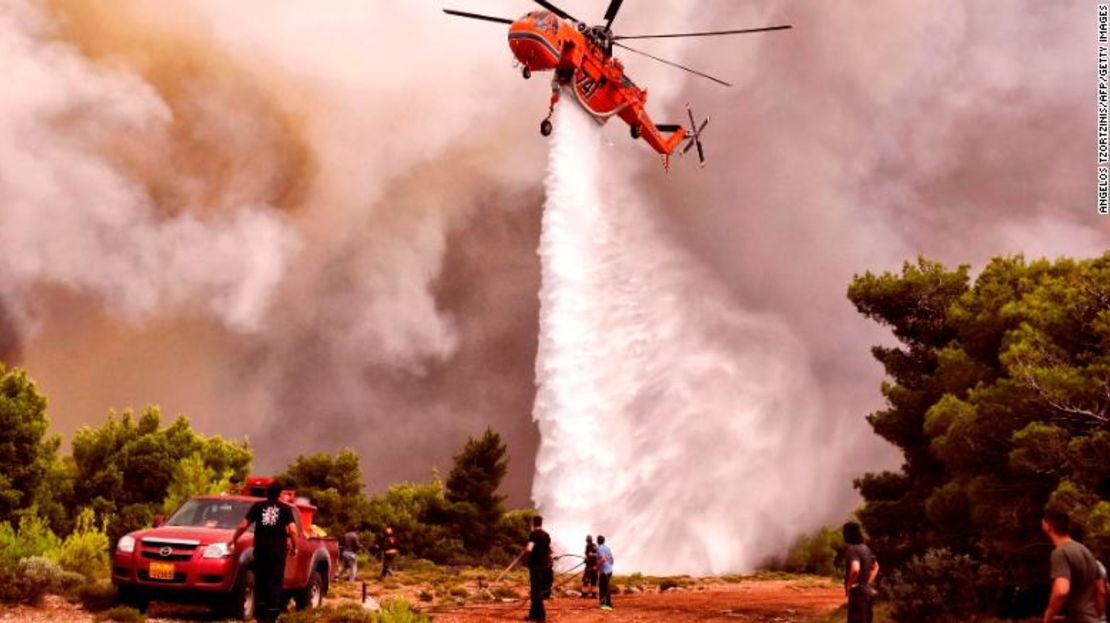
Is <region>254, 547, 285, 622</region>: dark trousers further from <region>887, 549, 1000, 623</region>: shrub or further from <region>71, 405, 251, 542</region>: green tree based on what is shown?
<region>71, 405, 251, 542</region>: green tree

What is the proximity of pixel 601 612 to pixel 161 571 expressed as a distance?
11712mm

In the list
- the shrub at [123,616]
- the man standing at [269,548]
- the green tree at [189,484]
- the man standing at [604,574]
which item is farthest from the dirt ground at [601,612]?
the green tree at [189,484]

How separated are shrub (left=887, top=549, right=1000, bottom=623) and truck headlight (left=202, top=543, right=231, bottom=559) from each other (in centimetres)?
1411

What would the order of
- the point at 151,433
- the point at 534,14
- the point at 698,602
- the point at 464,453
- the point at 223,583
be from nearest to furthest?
1. the point at 223,583
2. the point at 698,602
3. the point at 534,14
4. the point at 151,433
5. the point at 464,453

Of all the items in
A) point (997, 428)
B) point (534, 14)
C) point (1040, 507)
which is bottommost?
point (1040, 507)

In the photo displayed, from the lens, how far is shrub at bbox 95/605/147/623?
1362 cm

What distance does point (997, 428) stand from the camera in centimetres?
1742

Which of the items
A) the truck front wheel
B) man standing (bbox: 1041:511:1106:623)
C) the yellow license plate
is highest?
man standing (bbox: 1041:511:1106:623)

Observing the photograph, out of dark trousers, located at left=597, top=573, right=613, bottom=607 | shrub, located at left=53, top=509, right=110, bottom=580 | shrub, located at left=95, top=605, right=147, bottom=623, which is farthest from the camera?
dark trousers, located at left=597, top=573, right=613, bottom=607

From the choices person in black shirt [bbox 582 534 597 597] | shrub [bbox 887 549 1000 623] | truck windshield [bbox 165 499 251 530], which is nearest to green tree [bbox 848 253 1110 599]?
shrub [bbox 887 549 1000 623]

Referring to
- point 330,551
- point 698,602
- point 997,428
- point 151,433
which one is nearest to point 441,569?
point 151,433

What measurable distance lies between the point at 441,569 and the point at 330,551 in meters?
31.8

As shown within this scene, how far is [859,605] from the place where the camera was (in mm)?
11688

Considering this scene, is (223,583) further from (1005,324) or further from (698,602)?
(698,602)
